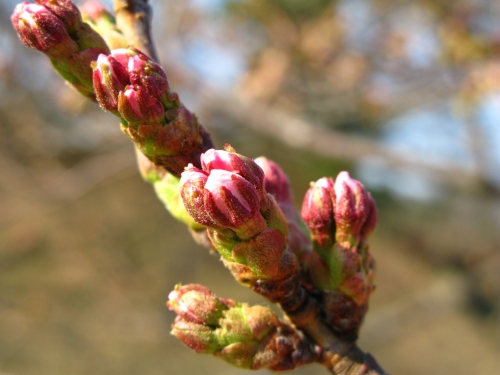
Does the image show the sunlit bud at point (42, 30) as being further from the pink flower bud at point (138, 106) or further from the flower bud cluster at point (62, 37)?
the pink flower bud at point (138, 106)

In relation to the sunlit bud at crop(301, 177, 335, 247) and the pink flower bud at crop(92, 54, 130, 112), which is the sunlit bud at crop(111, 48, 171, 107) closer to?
the pink flower bud at crop(92, 54, 130, 112)

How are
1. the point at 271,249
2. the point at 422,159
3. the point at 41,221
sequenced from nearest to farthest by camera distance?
the point at 271,249
the point at 422,159
the point at 41,221

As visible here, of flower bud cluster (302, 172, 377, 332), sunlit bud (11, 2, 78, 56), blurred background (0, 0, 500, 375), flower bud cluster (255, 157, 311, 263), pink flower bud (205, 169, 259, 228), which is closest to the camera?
pink flower bud (205, 169, 259, 228)

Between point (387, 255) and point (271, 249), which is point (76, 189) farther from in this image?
point (387, 255)

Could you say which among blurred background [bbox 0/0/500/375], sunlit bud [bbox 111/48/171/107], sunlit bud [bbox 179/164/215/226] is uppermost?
blurred background [bbox 0/0/500/375]

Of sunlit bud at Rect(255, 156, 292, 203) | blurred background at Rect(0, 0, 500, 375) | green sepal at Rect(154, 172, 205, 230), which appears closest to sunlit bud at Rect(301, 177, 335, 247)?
sunlit bud at Rect(255, 156, 292, 203)

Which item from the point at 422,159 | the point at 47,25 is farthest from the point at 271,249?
the point at 422,159

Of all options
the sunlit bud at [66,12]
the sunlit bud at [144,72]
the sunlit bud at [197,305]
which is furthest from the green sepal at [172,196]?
the sunlit bud at [66,12]
